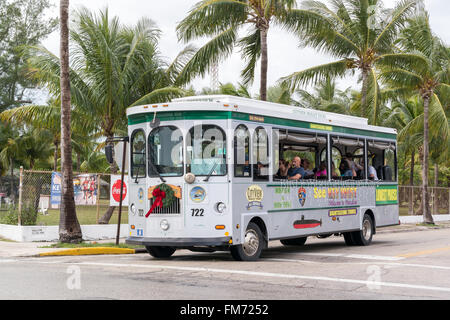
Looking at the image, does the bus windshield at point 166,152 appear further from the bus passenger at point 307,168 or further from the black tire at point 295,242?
the black tire at point 295,242

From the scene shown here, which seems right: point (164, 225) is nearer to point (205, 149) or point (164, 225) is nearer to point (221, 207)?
point (221, 207)

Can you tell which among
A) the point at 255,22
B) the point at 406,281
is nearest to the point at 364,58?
the point at 255,22

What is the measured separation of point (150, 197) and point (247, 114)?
108 inches

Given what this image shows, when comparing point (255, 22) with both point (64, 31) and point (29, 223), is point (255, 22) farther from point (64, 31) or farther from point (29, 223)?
point (29, 223)

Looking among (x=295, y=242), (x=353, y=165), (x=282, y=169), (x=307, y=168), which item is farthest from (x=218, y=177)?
(x=295, y=242)

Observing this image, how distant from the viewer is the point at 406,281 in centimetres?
1046

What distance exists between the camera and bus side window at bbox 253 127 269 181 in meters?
13.4

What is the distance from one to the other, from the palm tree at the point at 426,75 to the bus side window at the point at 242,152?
18.4m

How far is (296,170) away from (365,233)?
14.3ft

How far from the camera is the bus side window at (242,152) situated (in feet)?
42.1

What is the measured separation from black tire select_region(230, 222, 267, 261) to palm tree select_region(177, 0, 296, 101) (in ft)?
32.1

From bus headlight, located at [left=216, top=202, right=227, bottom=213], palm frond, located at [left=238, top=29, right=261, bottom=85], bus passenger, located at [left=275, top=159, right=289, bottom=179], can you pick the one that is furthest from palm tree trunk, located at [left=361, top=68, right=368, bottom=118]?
bus headlight, located at [left=216, top=202, right=227, bottom=213]

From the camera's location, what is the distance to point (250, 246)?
13172 mm

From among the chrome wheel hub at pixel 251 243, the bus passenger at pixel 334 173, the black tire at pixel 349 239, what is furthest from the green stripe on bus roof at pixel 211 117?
the black tire at pixel 349 239
